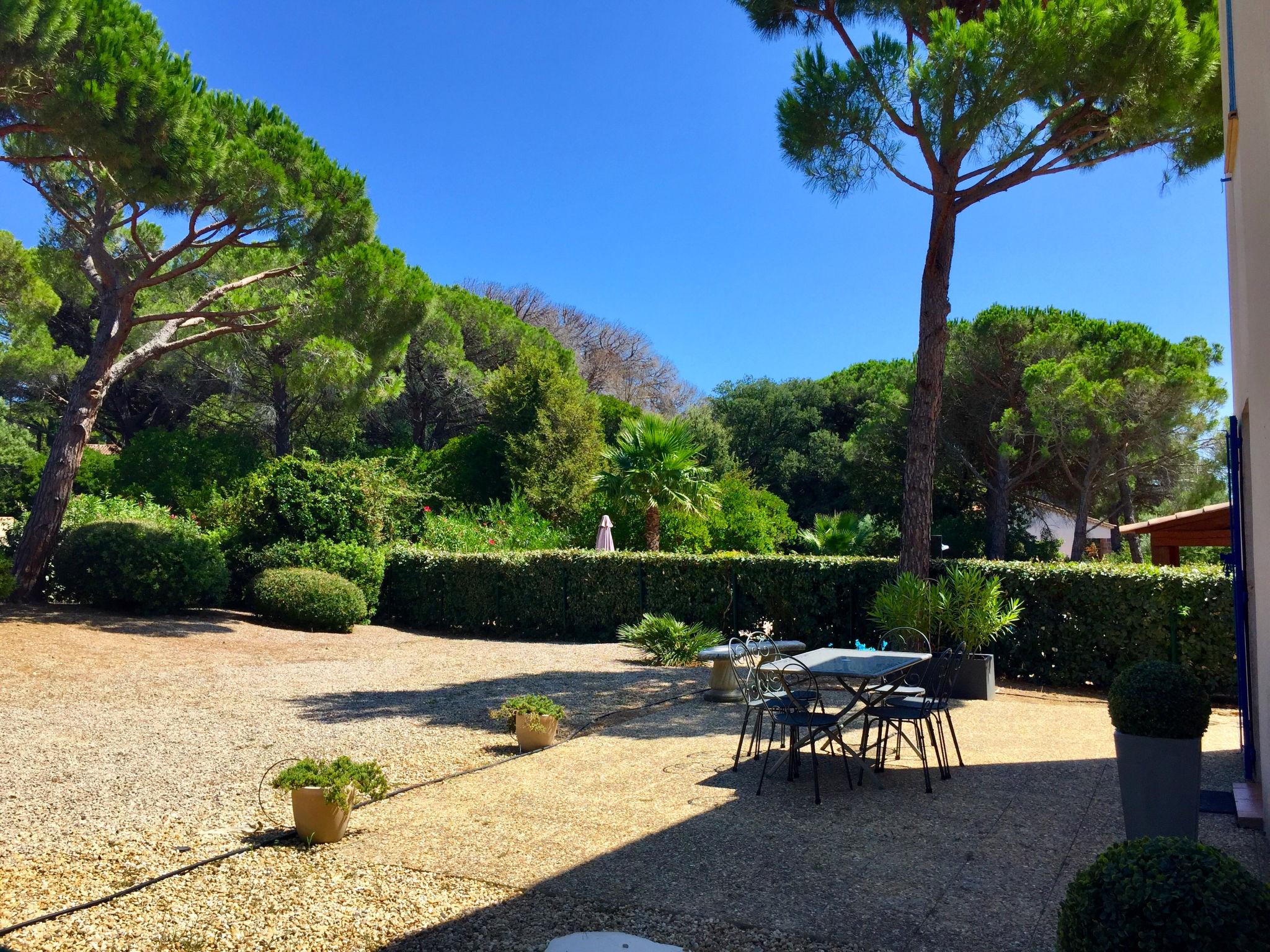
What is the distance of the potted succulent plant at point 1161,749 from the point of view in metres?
3.97

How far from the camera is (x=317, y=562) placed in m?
14.4

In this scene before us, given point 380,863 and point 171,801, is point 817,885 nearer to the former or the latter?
point 380,863

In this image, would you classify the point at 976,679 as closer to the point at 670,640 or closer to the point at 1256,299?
the point at 670,640

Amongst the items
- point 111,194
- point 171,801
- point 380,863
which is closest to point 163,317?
point 111,194

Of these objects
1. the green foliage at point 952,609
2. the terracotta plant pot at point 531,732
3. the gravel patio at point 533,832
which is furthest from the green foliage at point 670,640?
the terracotta plant pot at point 531,732

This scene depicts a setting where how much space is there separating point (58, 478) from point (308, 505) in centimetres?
348

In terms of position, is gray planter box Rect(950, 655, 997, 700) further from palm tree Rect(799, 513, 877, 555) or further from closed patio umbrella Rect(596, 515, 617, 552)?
palm tree Rect(799, 513, 877, 555)

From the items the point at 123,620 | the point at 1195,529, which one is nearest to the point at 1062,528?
the point at 1195,529

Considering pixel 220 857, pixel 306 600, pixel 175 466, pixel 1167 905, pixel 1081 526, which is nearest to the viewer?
pixel 1167 905

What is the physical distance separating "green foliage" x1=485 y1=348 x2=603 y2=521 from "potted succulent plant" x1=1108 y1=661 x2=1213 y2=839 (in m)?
20.9

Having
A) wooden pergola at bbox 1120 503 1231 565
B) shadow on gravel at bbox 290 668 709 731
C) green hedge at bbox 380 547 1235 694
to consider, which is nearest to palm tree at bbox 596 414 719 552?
green hedge at bbox 380 547 1235 694

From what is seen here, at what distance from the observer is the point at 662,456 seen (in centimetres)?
1566

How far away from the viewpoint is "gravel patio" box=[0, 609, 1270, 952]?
11.1 feet

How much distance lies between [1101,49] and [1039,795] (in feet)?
25.4
